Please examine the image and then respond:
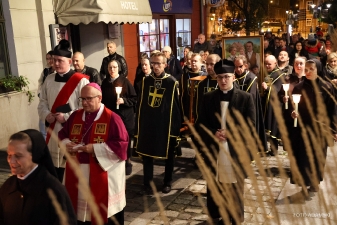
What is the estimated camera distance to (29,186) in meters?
2.48

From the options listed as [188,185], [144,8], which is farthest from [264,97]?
[144,8]

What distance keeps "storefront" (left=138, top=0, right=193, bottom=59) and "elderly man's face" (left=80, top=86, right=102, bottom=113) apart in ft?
33.7

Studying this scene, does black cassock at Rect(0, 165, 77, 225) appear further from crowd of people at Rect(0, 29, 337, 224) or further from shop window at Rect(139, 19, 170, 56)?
shop window at Rect(139, 19, 170, 56)

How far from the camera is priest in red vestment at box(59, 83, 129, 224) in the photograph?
3.75 meters

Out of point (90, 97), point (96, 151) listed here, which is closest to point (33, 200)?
point (96, 151)

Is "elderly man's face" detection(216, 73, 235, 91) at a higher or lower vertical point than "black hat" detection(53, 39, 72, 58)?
lower

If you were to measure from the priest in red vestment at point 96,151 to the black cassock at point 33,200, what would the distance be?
46.3 inches

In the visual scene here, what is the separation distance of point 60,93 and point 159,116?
1.47 meters

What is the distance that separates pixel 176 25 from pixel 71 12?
7.29 meters

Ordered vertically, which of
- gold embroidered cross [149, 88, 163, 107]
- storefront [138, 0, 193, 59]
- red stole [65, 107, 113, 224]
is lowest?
red stole [65, 107, 113, 224]

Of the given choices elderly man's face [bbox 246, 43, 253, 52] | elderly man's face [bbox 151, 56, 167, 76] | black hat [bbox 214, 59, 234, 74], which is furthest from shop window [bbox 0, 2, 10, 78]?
black hat [bbox 214, 59, 234, 74]

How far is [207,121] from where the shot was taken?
4527mm

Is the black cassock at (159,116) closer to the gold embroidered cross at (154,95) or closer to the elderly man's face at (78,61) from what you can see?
the gold embroidered cross at (154,95)

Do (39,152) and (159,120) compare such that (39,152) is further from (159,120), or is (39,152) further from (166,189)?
(166,189)
